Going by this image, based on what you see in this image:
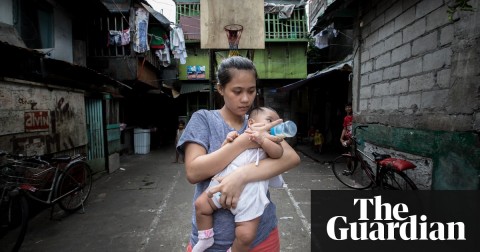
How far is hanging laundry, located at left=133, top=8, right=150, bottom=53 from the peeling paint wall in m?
3.66

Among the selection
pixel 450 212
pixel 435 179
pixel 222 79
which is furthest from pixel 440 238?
pixel 222 79

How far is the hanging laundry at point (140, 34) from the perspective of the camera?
33.4 ft

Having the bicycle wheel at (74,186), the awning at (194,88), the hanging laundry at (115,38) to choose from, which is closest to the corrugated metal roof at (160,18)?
the hanging laundry at (115,38)

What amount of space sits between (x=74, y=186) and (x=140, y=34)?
22.5ft

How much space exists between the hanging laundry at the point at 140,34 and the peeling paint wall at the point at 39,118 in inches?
144

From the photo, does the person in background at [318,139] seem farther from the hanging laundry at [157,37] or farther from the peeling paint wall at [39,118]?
the peeling paint wall at [39,118]

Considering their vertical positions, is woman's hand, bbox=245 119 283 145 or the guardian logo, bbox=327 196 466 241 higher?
woman's hand, bbox=245 119 283 145

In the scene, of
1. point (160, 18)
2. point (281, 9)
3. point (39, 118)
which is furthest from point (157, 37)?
point (39, 118)

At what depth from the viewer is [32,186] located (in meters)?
4.11

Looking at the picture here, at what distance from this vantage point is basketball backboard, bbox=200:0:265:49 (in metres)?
7.55

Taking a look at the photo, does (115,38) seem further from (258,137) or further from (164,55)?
(258,137)

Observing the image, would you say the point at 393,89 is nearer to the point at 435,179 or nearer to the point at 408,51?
the point at 408,51

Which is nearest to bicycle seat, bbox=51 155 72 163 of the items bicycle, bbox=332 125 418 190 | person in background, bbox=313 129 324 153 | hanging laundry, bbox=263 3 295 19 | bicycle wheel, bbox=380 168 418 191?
bicycle, bbox=332 125 418 190

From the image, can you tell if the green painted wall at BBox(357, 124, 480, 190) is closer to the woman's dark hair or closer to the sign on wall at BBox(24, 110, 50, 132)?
the woman's dark hair
